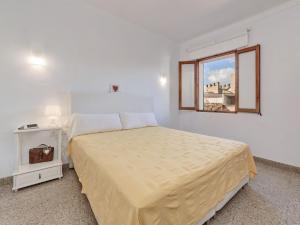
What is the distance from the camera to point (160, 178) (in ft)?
3.53

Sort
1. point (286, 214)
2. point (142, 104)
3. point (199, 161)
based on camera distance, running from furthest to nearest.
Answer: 1. point (142, 104)
2. point (286, 214)
3. point (199, 161)

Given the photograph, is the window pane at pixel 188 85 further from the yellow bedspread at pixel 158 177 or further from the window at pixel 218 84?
the yellow bedspread at pixel 158 177

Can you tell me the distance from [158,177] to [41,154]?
6.43 ft

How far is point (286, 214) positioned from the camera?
1.53m

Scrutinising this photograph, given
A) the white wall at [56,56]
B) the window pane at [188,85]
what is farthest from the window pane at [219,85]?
the white wall at [56,56]

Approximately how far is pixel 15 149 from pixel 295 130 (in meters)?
4.36

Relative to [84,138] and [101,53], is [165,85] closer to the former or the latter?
[101,53]

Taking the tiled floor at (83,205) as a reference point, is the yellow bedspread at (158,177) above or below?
above

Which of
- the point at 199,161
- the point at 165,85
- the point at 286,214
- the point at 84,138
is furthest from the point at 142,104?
the point at 286,214

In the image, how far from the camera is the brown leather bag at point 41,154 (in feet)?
7.02

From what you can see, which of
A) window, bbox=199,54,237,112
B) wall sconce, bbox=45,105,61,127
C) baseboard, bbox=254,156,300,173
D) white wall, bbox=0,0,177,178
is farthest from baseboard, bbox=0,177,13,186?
baseboard, bbox=254,156,300,173

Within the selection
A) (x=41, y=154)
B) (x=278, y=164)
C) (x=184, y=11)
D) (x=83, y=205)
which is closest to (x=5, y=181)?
(x=41, y=154)

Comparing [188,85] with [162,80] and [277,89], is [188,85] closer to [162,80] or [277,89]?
[162,80]

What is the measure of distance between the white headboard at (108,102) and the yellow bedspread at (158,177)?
2.96 ft
